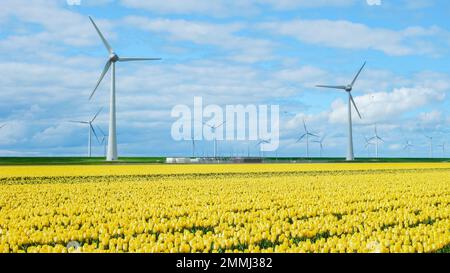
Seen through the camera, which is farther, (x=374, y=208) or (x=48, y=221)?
(x=374, y=208)

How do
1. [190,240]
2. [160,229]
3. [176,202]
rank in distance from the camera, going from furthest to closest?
1. [176,202]
2. [160,229]
3. [190,240]

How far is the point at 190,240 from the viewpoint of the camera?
13.4 metres

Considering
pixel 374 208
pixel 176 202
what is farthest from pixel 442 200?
pixel 176 202

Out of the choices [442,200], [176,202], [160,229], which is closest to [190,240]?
[160,229]
